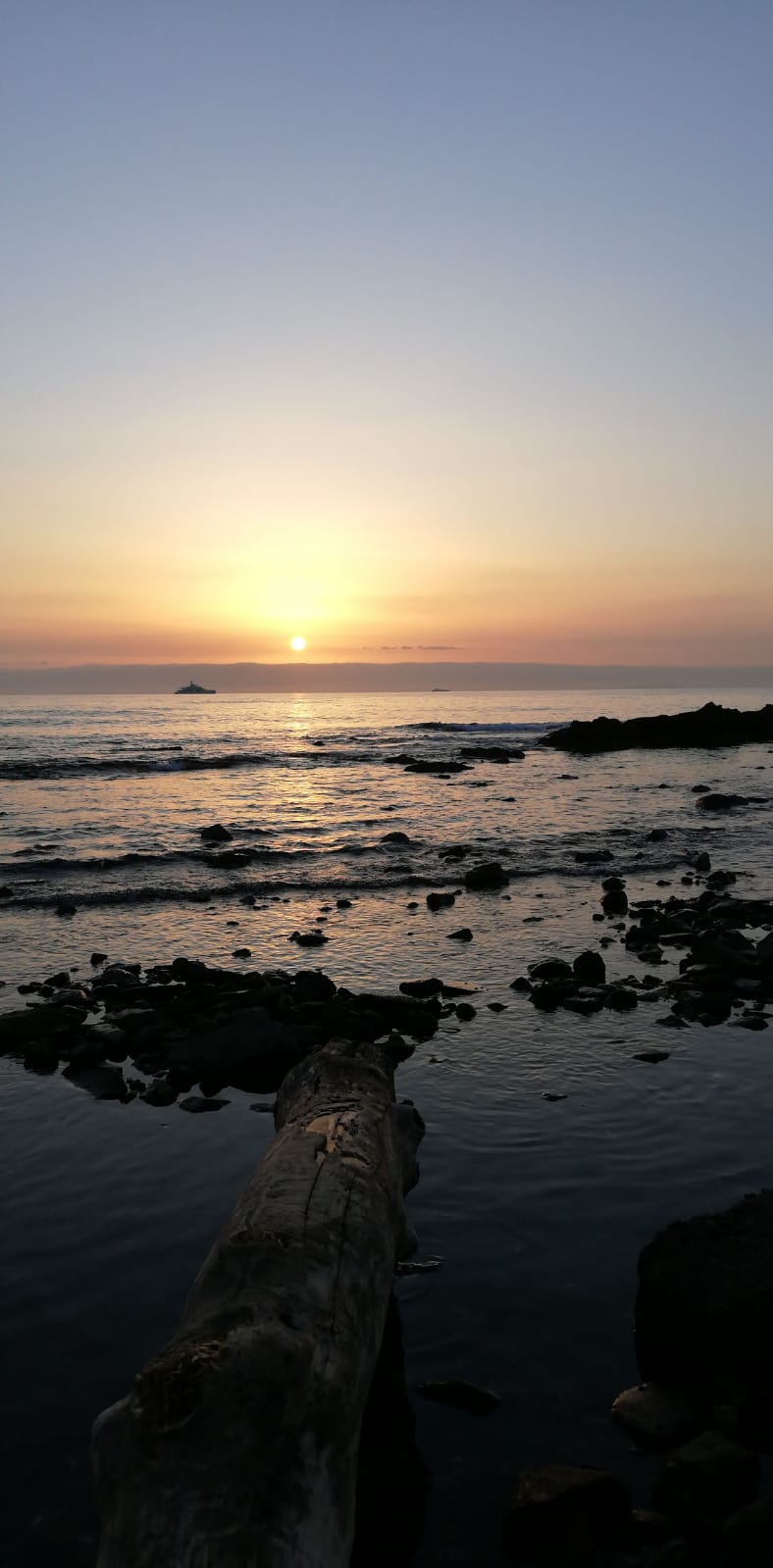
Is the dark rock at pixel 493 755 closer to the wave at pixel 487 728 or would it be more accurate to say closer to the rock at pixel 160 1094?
the wave at pixel 487 728

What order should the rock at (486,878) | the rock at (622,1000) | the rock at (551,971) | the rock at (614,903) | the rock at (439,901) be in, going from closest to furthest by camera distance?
the rock at (622,1000) < the rock at (551,971) < the rock at (614,903) < the rock at (439,901) < the rock at (486,878)

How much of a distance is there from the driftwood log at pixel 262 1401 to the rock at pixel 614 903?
13.8 metres

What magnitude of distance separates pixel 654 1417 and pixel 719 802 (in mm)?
32489

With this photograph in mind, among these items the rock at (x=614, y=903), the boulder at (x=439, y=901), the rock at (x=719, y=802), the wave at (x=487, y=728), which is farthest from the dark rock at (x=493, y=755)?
the rock at (x=614, y=903)

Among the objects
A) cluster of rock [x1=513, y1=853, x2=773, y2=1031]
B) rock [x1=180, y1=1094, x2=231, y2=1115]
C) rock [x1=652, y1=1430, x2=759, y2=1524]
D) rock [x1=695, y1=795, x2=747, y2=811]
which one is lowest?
rock [x1=180, y1=1094, x2=231, y2=1115]

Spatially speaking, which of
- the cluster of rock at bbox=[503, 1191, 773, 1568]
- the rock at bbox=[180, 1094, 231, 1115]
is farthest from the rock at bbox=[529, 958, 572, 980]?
the cluster of rock at bbox=[503, 1191, 773, 1568]

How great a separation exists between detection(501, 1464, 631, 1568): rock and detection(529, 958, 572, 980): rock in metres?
9.55

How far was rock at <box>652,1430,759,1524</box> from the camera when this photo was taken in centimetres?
446

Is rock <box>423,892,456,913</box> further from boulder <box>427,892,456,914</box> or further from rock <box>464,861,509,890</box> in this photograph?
rock <box>464,861,509,890</box>

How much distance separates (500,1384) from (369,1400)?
0.72 m

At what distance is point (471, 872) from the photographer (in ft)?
72.5

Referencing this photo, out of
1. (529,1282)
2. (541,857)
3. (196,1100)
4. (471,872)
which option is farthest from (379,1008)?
(541,857)

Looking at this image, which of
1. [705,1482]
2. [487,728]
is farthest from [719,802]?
[487,728]

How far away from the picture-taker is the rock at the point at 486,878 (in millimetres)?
21734
